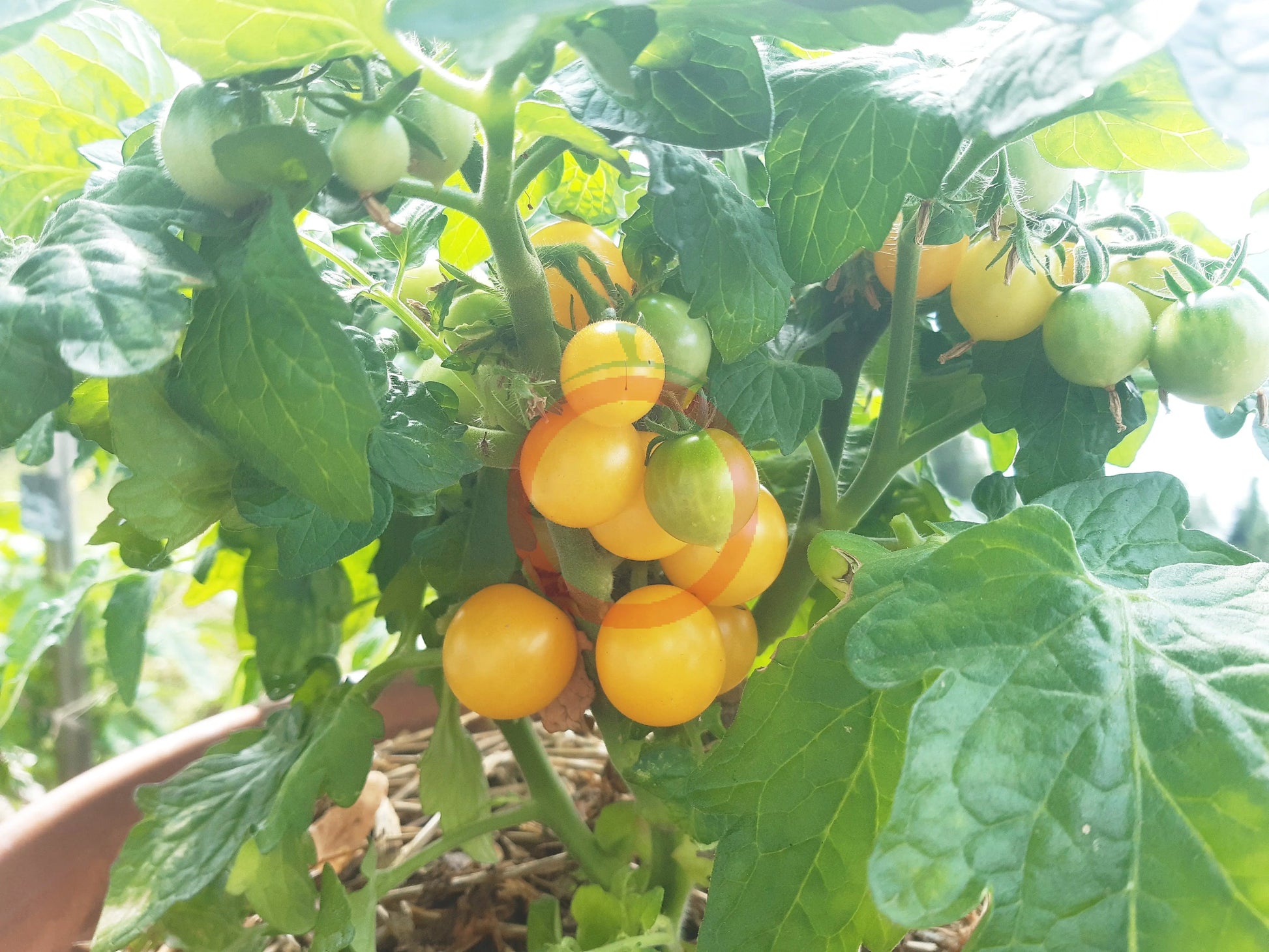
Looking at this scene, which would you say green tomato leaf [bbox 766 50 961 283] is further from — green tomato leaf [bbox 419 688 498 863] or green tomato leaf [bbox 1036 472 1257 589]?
green tomato leaf [bbox 419 688 498 863]

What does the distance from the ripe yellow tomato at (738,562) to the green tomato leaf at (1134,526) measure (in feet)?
0.38

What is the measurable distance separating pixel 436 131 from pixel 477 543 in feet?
0.65

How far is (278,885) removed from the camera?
1.53 ft

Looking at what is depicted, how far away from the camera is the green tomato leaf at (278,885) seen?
46 centimetres

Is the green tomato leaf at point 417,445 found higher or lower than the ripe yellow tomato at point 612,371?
lower

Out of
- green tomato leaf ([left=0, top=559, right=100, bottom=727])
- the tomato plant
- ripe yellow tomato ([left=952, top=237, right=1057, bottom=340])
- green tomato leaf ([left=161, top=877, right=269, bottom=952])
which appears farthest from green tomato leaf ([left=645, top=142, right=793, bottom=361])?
green tomato leaf ([left=0, top=559, right=100, bottom=727])

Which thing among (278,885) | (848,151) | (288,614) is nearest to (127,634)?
(288,614)

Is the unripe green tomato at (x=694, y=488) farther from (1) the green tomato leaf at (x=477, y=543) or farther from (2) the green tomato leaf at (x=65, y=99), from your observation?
(2) the green tomato leaf at (x=65, y=99)

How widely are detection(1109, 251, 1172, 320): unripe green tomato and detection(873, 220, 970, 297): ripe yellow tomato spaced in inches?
2.7

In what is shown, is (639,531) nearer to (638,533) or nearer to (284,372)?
(638,533)

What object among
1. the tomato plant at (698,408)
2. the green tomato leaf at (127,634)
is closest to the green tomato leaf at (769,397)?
the tomato plant at (698,408)

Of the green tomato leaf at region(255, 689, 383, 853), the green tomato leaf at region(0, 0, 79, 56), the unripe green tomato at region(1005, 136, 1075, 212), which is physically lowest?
the green tomato leaf at region(255, 689, 383, 853)

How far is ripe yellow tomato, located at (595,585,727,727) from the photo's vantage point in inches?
14.6

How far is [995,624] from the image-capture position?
0.29 m
